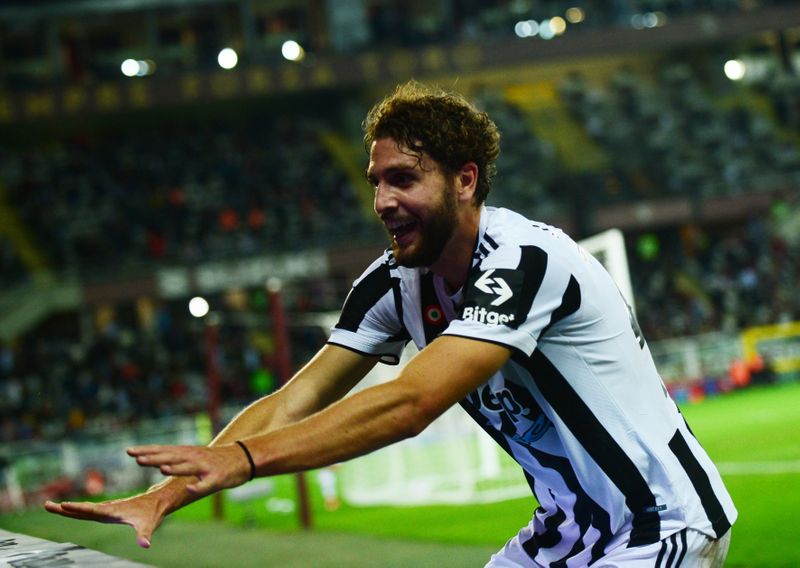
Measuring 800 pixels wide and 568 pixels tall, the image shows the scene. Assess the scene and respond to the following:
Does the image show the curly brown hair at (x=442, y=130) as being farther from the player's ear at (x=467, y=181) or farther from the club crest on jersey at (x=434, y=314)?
the club crest on jersey at (x=434, y=314)

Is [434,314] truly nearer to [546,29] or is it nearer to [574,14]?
[546,29]

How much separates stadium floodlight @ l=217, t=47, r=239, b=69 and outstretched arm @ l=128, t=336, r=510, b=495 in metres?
33.2

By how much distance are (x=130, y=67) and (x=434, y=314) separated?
34.2m

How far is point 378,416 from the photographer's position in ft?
8.68

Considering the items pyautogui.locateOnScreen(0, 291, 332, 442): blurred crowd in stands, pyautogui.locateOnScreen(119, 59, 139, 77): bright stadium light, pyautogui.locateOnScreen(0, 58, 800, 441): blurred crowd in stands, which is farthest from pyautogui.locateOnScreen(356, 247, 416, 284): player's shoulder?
pyautogui.locateOnScreen(119, 59, 139, 77): bright stadium light

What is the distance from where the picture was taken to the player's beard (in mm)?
2918

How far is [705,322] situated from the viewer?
103 feet

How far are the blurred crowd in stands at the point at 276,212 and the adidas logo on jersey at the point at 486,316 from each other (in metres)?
21.8

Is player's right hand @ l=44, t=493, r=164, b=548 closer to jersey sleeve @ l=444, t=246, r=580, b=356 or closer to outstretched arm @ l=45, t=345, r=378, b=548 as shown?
outstretched arm @ l=45, t=345, r=378, b=548

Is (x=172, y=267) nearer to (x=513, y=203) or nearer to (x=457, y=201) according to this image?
(x=513, y=203)

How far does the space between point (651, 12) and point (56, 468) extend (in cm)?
2652

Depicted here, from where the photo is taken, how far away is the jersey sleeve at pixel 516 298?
8.98 ft

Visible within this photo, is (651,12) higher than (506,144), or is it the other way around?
(651,12)

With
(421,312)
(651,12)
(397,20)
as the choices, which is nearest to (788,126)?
(651,12)
